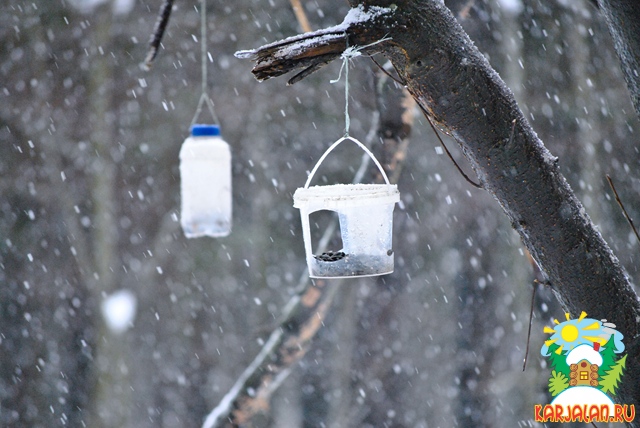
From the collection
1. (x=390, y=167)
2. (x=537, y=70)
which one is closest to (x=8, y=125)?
(x=390, y=167)

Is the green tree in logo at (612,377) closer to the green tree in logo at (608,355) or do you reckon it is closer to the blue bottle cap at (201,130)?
the green tree in logo at (608,355)

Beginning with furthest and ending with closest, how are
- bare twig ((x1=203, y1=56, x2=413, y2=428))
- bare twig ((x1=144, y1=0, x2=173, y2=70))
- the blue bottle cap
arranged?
bare twig ((x1=203, y1=56, x2=413, y2=428)) < the blue bottle cap < bare twig ((x1=144, y1=0, x2=173, y2=70))

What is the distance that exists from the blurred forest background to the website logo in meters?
4.62

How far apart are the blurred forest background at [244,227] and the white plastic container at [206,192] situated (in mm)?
2795

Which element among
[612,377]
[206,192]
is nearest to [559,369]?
[612,377]

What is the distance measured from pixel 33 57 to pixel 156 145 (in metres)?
1.49

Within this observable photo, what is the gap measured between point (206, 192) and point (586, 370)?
2457 mm

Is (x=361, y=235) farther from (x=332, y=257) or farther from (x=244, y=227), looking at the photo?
(x=244, y=227)

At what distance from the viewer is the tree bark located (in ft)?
4.34

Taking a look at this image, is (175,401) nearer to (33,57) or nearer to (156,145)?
(156,145)

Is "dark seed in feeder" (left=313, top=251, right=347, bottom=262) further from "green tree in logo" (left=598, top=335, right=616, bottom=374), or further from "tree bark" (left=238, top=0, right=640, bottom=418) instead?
"green tree in logo" (left=598, top=335, right=616, bottom=374)

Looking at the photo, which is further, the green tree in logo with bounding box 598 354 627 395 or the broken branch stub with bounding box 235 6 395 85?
the green tree in logo with bounding box 598 354 627 395

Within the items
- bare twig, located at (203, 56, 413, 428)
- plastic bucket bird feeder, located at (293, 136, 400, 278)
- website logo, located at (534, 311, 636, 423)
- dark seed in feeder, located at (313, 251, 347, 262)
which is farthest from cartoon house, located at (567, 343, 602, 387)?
bare twig, located at (203, 56, 413, 428)

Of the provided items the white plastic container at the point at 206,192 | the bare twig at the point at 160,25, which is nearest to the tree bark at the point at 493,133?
the bare twig at the point at 160,25
